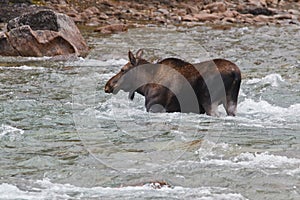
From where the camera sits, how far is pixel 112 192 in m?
6.04

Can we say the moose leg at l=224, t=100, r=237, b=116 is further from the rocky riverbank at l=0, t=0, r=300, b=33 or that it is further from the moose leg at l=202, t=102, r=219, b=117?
the rocky riverbank at l=0, t=0, r=300, b=33

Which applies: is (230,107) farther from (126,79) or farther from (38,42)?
(38,42)

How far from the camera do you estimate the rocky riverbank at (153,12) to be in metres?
29.7

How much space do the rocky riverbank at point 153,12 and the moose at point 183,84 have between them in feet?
Answer: 49.1

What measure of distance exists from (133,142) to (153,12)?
2667 cm

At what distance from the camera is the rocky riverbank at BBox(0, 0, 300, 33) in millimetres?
29652

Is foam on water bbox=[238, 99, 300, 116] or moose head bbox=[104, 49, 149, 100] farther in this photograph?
moose head bbox=[104, 49, 149, 100]

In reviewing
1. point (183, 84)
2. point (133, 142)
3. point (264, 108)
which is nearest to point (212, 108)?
point (183, 84)

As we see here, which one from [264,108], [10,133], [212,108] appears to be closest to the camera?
[10,133]

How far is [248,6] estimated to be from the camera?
3588 centimetres

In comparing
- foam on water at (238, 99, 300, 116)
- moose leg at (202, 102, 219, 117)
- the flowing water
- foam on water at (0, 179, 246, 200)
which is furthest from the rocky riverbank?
foam on water at (0, 179, 246, 200)

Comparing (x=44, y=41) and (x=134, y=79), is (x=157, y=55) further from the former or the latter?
(x=134, y=79)

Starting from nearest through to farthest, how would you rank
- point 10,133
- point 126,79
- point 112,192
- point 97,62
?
point 112,192, point 10,133, point 126,79, point 97,62

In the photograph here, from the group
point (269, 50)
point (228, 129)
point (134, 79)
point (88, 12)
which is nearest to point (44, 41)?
point (269, 50)
